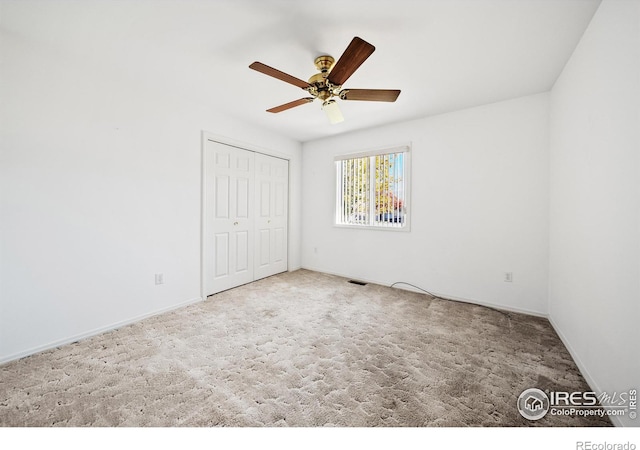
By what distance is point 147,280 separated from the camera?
105 inches

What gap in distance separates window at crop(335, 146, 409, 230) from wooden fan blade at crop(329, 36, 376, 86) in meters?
2.03

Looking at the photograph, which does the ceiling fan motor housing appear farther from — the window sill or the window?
the window sill

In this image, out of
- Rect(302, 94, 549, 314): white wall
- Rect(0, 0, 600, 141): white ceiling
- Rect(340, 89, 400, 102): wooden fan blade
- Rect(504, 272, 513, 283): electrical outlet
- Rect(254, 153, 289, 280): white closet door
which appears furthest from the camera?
Rect(254, 153, 289, 280): white closet door

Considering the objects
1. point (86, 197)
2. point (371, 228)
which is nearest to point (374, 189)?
point (371, 228)

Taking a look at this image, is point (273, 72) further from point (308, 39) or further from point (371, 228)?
point (371, 228)

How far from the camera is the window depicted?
3.65 meters

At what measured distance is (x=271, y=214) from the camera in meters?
4.25

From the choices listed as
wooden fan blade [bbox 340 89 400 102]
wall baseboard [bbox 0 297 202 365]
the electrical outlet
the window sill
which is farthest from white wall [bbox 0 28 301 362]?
the electrical outlet

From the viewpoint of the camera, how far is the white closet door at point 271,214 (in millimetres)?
4012

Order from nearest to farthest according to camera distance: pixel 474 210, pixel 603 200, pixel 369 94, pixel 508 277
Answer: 1. pixel 603 200
2. pixel 369 94
3. pixel 508 277
4. pixel 474 210

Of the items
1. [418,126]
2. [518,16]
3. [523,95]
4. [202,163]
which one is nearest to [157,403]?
[202,163]

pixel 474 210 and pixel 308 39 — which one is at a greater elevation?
pixel 308 39

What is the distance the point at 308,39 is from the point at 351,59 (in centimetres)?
48
